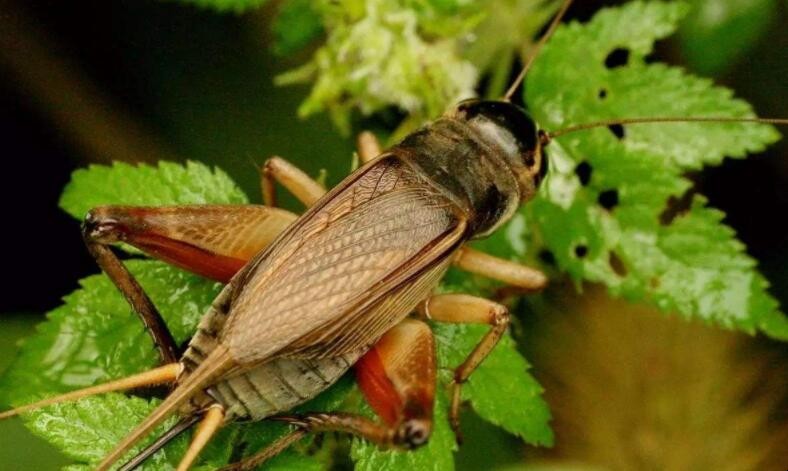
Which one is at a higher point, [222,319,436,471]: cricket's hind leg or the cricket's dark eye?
the cricket's dark eye

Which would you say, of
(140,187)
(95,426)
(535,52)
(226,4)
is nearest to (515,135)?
(535,52)

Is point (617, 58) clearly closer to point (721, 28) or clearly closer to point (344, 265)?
point (721, 28)

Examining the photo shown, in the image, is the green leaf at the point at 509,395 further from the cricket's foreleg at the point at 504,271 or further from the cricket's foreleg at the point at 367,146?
the cricket's foreleg at the point at 367,146

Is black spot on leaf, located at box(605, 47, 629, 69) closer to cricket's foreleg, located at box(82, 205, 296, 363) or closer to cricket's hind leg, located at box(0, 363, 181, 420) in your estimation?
cricket's foreleg, located at box(82, 205, 296, 363)

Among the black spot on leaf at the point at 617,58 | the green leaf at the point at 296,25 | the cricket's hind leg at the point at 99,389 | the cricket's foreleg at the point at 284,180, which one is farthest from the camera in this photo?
the black spot on leaf at the point at 617,58

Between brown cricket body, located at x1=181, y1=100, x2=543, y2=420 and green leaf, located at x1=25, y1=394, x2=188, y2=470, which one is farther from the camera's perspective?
brown cricket body, located at x1=181, y1=100, x2=543, y2=420

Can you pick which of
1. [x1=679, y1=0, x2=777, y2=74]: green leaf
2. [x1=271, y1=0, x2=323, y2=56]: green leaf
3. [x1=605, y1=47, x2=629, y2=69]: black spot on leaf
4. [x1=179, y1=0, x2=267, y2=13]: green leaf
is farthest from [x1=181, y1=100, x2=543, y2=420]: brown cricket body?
[x1=605, y1=47, x2=629, y2=69]: black spot on leaf

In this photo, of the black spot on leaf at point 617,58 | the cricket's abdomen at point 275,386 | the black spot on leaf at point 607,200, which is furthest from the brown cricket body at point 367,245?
the black spot on leaf at point 617,58

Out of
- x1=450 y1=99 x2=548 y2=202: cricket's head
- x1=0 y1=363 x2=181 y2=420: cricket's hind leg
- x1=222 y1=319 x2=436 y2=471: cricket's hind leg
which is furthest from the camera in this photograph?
x1=450 y1=99 x2=548 y2=202: cricket's head
